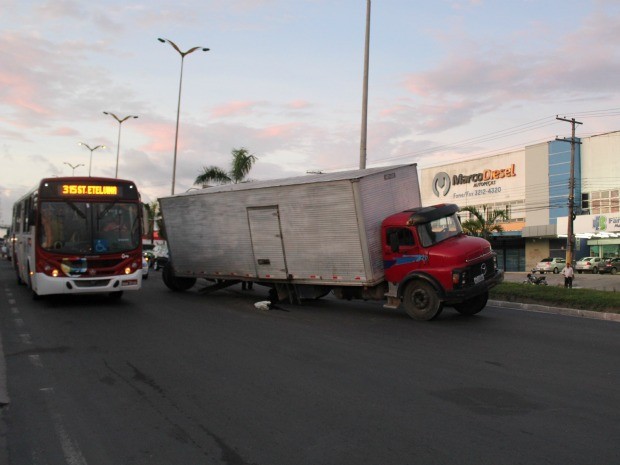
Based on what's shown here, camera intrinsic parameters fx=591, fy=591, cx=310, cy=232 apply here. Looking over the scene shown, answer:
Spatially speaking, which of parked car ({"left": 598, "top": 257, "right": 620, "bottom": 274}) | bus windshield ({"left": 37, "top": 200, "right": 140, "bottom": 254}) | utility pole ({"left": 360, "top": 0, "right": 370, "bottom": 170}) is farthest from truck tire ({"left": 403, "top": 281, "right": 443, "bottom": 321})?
parked car ({"left": 598, "top": 257, "right": 620, "bottom": 274})

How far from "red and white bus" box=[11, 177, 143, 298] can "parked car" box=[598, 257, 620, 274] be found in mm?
40894

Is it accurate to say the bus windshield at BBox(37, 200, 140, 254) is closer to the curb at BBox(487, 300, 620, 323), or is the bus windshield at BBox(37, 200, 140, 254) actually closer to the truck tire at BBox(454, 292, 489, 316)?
the truck tire at BBox(454, 292, 489, 316)

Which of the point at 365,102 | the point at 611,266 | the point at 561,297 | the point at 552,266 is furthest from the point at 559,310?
the point at 552,266

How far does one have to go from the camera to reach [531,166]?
5600 centimetres

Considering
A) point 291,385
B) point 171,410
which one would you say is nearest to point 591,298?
point 291,385

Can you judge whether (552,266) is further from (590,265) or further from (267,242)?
(267,242)

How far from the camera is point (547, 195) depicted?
178 ft

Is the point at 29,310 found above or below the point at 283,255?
below

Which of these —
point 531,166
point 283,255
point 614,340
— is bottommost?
point 614,340

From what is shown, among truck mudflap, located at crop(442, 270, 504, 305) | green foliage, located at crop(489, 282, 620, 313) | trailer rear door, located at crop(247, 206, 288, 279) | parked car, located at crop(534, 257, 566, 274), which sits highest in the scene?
trailer rear door, located at crop(247, 206, 288, 279)

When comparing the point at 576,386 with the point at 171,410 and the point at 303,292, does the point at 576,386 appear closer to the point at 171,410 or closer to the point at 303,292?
the point at 171,410

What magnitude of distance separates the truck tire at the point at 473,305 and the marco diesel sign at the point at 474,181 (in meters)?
48.1

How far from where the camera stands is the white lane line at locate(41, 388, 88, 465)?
15.3 feet

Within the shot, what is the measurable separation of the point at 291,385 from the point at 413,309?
5.85 m
